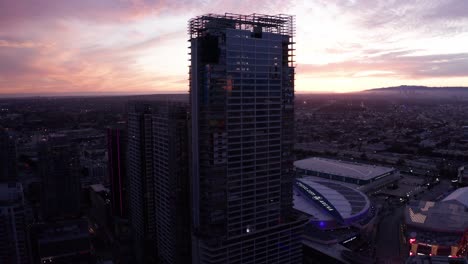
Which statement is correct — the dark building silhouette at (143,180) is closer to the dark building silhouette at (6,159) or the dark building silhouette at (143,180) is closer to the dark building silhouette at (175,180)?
the dark building silhouette at (175,180)

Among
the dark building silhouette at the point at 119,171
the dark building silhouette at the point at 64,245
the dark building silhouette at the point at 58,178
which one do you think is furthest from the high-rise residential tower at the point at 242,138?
the dark building silhouette at the point at 58,178

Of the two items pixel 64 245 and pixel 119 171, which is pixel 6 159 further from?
pixel 64 245

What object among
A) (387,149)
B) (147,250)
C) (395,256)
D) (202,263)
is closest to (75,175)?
(147,250)

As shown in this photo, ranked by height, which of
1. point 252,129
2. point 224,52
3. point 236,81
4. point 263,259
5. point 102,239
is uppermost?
point 224,52

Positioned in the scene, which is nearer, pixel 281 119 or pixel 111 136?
pixel 281 119

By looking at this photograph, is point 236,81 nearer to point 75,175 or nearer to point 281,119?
point 281,119

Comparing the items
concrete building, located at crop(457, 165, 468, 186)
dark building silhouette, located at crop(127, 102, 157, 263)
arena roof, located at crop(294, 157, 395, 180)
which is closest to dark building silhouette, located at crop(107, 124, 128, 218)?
dark building silhouette, located at crop(127, 102, 157, 263)

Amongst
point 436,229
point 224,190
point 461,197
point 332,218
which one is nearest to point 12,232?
point 224,190
